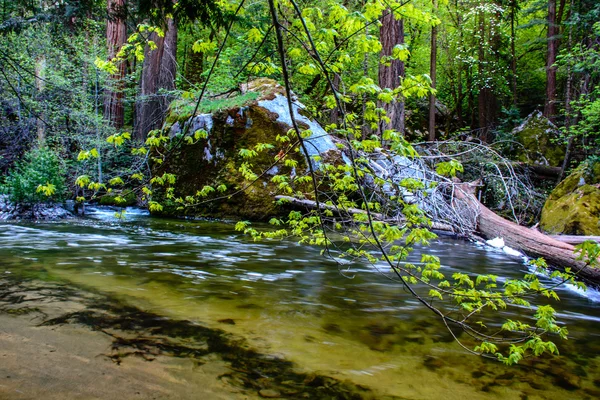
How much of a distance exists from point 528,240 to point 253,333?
512 cm

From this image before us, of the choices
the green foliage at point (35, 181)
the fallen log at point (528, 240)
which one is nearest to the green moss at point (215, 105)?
the green foliage at point (35, 181)

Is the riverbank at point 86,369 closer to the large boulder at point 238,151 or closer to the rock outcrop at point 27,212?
the large boulder at point 238,151

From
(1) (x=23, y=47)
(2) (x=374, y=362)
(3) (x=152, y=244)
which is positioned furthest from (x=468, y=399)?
(1) (x=23, y=47)

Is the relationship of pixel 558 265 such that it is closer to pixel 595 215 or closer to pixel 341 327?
pixel 595 215

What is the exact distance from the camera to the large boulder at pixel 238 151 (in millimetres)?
9273

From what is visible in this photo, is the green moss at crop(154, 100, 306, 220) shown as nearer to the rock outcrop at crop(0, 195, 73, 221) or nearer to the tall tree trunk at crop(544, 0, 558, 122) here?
the rock outcrop at crop(0, 195, 73, 221)

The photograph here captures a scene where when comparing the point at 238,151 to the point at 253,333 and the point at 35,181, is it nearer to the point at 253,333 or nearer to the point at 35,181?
the point at 35,181

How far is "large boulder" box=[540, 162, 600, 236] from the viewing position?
691 cm

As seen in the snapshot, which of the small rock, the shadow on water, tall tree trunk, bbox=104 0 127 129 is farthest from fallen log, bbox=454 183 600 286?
tall tree trunk, bbox=104 0 127 129

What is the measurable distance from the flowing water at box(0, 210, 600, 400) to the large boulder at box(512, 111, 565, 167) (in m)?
Result: 8.33

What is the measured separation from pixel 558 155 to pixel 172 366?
13.4 m

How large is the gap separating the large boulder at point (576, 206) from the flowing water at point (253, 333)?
267 cm

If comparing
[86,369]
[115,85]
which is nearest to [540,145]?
[86,369]

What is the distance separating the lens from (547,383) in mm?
2352
